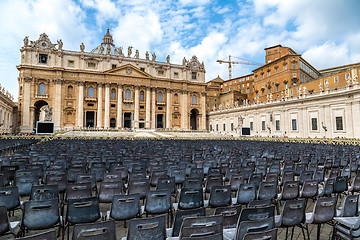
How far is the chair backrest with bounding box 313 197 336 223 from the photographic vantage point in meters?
4.28

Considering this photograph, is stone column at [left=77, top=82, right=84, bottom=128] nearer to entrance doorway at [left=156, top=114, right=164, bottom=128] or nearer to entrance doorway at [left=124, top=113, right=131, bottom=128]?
entrance doorway at [left=124, top=113, right=131, bottom=128]

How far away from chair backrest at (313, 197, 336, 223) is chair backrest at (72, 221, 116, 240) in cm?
400

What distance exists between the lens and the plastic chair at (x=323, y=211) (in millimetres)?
4281

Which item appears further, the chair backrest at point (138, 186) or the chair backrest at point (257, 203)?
the chair backrest at point (138, 186)

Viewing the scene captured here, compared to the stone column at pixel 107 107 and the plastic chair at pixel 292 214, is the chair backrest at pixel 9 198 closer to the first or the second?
the plastic chair at pixel 292 214

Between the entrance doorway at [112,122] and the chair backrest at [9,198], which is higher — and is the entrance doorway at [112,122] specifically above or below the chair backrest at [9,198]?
above

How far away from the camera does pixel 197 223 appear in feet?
9.64

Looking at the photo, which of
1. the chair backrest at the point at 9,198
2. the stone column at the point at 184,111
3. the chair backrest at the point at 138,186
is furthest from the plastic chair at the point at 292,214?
the stone column at the point at 184,111

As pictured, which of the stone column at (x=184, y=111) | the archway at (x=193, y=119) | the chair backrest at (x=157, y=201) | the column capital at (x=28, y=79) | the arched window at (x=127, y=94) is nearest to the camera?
the chair backrest at (x=157, y=201)

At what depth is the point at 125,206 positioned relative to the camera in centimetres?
443

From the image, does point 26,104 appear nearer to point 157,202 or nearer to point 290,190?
point 157,202

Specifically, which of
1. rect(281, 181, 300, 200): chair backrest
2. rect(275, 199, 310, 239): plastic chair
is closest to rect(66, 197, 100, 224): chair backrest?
rect(275, 199, 310, 239): plastic chair

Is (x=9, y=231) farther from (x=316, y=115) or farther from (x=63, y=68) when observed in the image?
(x=63, y=68)

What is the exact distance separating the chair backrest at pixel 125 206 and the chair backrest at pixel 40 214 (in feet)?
3.52
